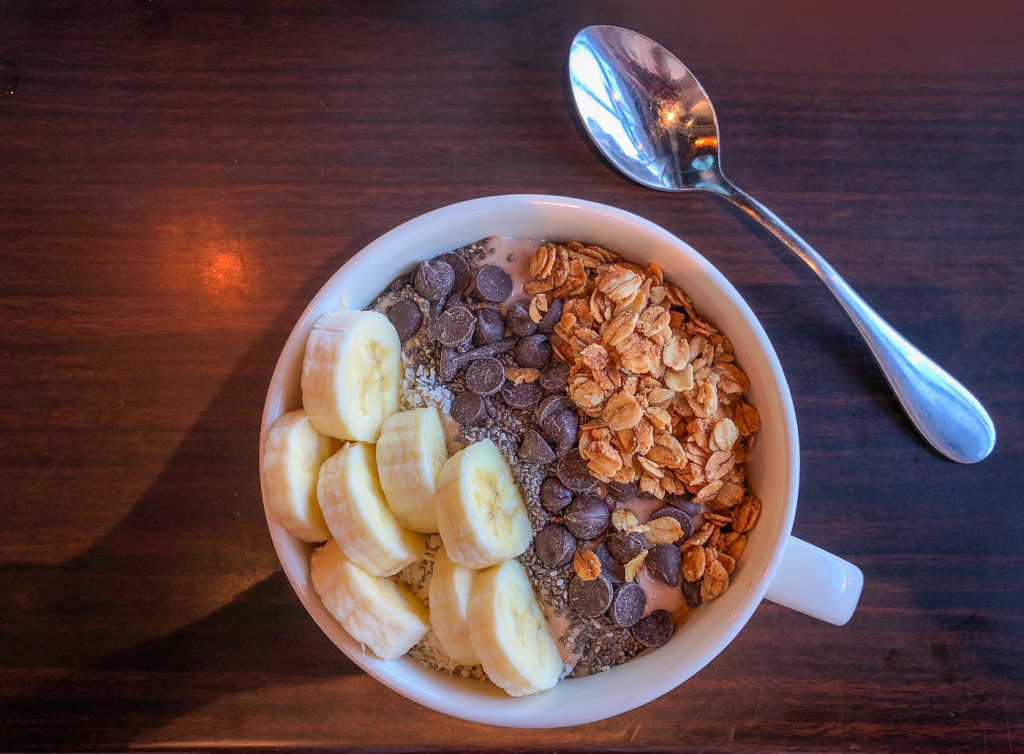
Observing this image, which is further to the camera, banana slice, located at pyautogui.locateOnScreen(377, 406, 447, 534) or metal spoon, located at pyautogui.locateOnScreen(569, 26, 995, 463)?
metal spoon, located at pyautogui.locateOnScreen(569, 26, 995, 463)

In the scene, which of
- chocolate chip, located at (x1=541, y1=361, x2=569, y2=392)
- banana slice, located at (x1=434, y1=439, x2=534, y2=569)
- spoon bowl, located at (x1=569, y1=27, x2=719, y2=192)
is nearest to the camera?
banana slice, located at (x1=434, y1=439, x2=534, y2=569)

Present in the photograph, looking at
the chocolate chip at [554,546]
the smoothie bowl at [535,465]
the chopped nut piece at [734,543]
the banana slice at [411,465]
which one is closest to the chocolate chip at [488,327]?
the smoothie bowl at [535,465]

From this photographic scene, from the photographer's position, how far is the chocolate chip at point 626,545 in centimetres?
71

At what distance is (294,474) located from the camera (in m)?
0.65

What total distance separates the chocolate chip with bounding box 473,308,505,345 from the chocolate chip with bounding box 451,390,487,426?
2.4 inches

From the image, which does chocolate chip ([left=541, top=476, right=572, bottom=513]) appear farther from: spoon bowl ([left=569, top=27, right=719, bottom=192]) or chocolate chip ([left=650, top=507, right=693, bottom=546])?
A: spoon bowl ([left=569, top=27, right=719, bottom=192])

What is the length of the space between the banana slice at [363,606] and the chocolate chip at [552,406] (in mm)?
228

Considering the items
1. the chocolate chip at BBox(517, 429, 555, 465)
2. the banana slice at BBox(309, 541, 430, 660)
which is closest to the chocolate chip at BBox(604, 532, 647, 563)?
the chocolate chip at BBox(517, 429, 555, 465)

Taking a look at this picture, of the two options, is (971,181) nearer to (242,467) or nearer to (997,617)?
(997,617)

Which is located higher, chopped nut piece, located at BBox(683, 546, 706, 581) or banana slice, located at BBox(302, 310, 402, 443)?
banana slice, located at BBox(302, 310, 402, 443)

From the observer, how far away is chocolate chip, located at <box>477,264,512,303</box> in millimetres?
742

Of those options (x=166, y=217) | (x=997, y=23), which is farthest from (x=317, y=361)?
(x=997, y=23)

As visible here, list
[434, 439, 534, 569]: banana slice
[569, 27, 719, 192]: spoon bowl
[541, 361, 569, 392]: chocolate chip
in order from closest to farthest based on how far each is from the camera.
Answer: [434, 439, 534, 569]: banana slice < [541, 361, 569, 392]: chocolate chip < [569, 27, 719, 192]: spoon bowl

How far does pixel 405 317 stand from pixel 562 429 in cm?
20
